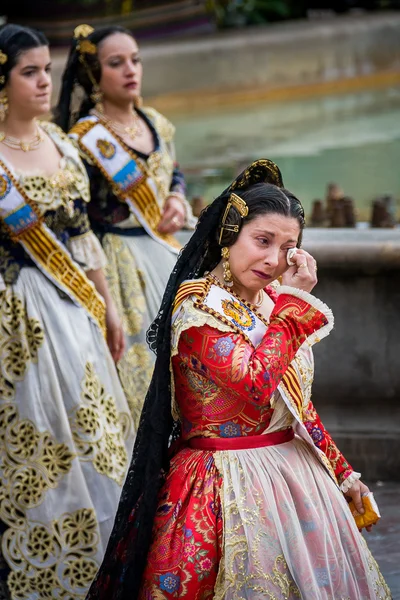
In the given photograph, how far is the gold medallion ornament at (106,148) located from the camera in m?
5.31

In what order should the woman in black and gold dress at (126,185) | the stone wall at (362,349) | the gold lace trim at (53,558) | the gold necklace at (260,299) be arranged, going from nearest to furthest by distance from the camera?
the gold necklace at (260,299) < the gold lace trim at (53,558) < the stone wall at (362,349) < the woman in black and gold dress at (126,185)

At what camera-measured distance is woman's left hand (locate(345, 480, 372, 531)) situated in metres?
3.58

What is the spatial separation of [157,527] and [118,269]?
7.18 ft

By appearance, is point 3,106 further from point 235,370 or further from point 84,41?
point 235,370

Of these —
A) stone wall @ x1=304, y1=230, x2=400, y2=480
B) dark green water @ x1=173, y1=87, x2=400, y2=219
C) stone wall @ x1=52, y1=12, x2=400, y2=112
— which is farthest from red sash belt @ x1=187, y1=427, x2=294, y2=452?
stone wall @ x1=52, y1=12, x2=400, y2=112

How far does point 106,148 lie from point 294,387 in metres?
2.16

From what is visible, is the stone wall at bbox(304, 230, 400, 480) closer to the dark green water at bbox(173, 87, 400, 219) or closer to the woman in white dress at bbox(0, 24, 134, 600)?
the woman in white dress at bbox(0, 24, 134, 600)

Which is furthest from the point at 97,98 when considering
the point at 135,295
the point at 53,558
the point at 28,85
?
the point at 53,558

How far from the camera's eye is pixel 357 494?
3.58 meters

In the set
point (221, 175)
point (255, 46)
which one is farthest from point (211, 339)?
point (255, 46)

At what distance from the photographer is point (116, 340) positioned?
16.4ft

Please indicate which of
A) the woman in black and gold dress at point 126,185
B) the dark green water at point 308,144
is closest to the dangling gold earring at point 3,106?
the woman in black and gold dress at point 126,185

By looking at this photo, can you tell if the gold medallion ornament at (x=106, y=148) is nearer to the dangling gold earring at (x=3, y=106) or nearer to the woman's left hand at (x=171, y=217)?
the woman's left hand at (x=171, y=217)

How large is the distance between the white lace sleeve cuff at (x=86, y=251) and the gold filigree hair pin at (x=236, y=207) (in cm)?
134
